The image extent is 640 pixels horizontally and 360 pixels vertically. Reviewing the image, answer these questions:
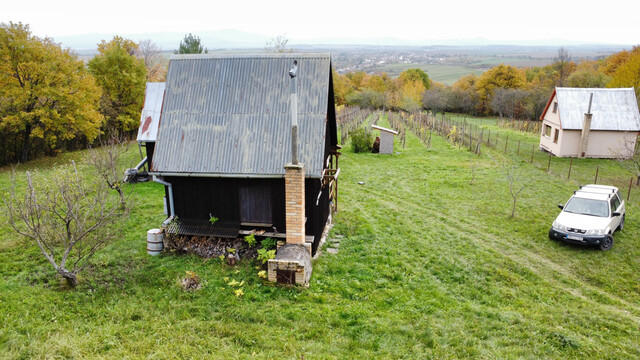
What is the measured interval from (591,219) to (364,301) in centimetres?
881

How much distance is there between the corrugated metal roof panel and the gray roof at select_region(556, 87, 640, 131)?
25431 millimetres

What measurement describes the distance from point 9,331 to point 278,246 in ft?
18.5

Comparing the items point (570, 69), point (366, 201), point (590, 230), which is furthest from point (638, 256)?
point (570, 69)

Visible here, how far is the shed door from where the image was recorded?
10669 millimetres

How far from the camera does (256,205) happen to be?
10766 mm

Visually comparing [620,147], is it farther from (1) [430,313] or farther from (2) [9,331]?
(2) [9,331]

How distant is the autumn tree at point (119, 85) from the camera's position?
30.5 m

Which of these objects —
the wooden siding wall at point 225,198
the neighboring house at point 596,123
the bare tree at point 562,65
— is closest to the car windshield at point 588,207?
the wooden siding wall at point 225,198

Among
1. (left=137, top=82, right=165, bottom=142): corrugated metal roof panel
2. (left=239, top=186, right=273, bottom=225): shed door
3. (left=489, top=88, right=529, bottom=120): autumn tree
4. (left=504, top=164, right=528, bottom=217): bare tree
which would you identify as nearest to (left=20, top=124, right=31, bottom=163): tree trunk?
(left=137, top=82, right=165, bottom=142): corrugated metal roof panel

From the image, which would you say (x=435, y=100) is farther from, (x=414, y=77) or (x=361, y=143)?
(x=361, y=143)

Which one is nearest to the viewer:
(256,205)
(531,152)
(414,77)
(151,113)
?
(256,205)

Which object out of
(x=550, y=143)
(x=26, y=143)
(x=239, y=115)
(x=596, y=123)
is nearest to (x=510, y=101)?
(x=550, y=143)

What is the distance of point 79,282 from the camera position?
9195 millimetres

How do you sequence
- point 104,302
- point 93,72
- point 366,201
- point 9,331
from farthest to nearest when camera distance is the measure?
1. point 93,72
2. point 366,201
3. point 104,302
4. point 9,331
